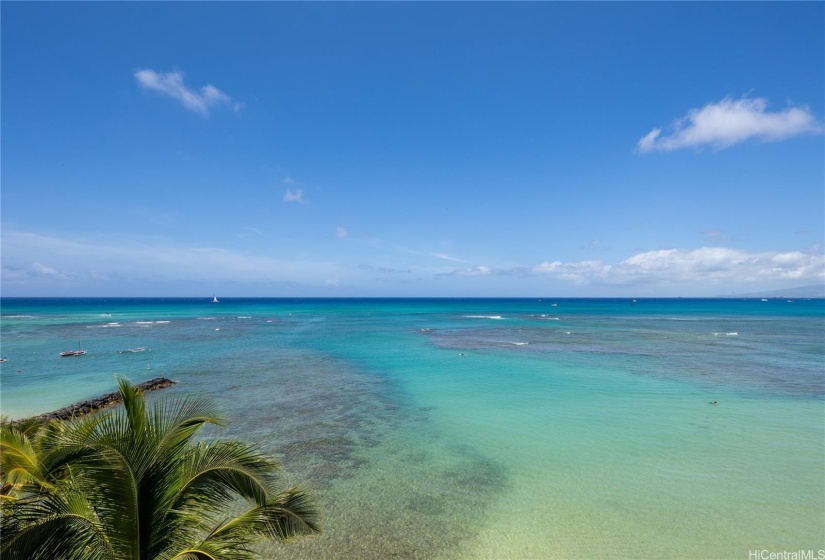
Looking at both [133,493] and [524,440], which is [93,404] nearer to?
[133,493]

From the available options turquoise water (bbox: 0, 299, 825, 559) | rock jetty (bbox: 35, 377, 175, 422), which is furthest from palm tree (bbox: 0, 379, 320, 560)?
rock jetty (bbox: 35, 377, 175, 422)

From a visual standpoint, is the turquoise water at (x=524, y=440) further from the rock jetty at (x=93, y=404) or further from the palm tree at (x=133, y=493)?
the palm tree at (x=133, y=493)

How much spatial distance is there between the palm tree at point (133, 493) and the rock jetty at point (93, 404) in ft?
39.0

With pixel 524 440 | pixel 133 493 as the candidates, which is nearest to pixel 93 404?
pixel 133 493

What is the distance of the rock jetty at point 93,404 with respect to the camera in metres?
15.9

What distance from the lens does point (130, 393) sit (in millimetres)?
4715

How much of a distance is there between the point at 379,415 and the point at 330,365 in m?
12.4

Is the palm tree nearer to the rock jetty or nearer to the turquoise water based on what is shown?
the turquoise water

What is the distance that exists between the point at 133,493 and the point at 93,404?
18484mm

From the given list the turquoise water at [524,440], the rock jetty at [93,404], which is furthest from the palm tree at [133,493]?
the rock jetty at [93,404]

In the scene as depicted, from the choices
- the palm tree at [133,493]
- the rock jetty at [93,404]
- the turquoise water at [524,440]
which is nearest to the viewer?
the palm tree at [133,493]

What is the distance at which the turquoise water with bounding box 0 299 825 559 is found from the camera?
8.41 meters

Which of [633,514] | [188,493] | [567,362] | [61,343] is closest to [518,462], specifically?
[633,514]

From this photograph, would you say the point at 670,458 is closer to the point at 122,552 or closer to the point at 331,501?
the point at 331,501
